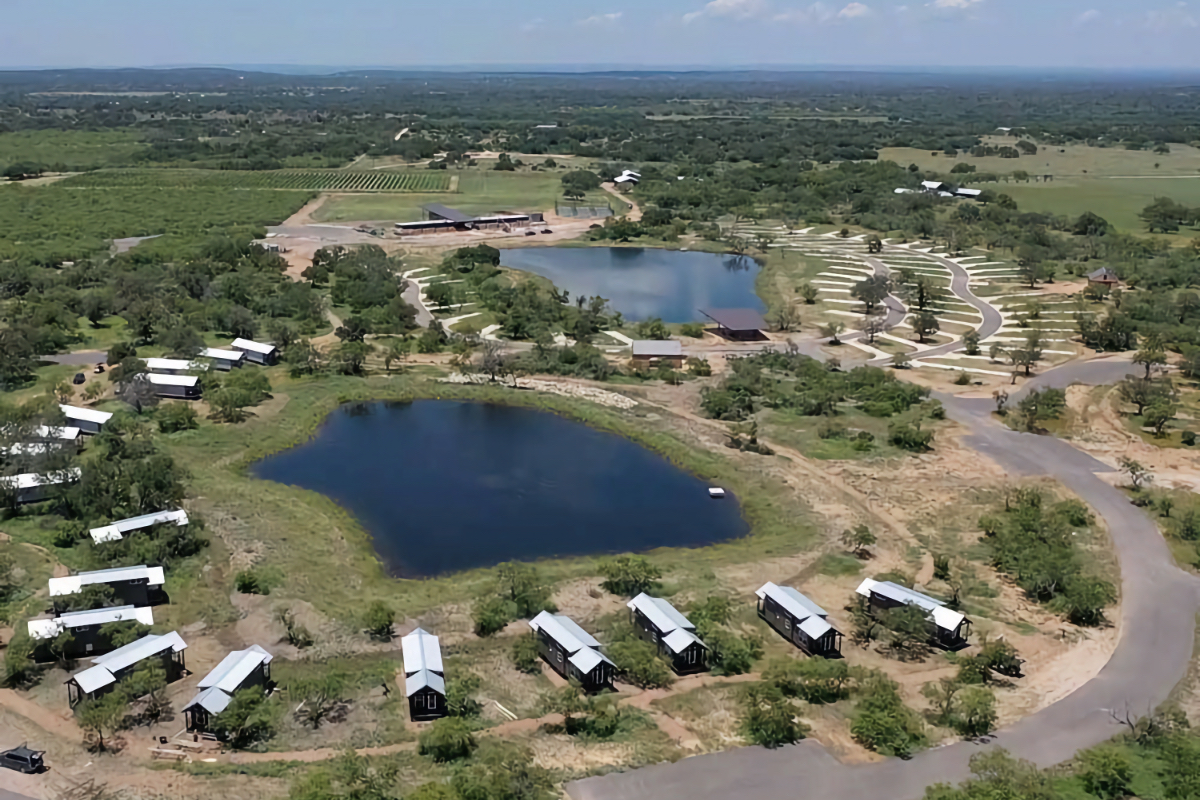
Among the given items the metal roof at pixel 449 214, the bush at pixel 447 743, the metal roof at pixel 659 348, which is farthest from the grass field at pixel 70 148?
the bush at pixel 447 743

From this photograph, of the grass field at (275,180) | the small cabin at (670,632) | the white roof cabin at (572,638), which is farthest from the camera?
the grass field at (275,180)

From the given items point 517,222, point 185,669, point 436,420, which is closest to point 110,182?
point 517,222

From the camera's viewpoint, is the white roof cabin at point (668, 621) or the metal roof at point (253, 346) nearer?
the white roof cabin at point (668, 621)

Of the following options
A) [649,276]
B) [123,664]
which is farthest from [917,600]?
[649,276]

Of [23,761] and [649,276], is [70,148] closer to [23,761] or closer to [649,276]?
[649,276]

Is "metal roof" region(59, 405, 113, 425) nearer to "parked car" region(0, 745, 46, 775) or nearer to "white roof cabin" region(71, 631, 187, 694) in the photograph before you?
"white roof cabin" region(71, 631, 187, 694)

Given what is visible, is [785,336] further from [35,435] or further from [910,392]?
[35,435]

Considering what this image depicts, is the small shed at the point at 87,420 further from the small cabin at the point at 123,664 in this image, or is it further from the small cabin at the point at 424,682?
the small cabin at the point at 424,682

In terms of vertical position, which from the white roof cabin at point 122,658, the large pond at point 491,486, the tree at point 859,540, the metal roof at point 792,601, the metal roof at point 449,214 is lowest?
the large pond at point 491,486

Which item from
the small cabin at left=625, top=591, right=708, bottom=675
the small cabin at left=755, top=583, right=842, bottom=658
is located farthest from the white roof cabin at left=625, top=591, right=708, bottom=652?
the small cabin at left=755, top=583, right=842, bottom=658
